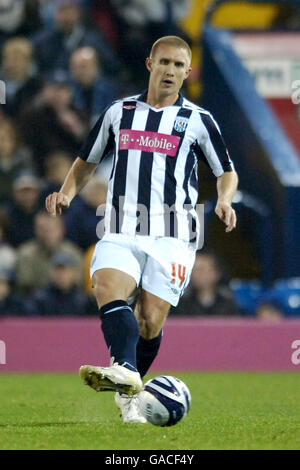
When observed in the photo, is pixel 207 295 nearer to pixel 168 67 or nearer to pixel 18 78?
pixel 18 78

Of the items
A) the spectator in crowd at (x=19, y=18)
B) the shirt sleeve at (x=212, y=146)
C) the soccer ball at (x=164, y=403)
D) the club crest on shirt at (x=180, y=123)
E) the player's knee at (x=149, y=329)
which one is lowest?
the soccer ball at (x=164, y=403)

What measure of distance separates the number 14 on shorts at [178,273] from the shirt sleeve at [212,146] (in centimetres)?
59

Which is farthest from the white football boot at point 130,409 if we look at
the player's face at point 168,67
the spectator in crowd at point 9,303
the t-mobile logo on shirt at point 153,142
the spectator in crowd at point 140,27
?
the spectator in crowd at point 140,27

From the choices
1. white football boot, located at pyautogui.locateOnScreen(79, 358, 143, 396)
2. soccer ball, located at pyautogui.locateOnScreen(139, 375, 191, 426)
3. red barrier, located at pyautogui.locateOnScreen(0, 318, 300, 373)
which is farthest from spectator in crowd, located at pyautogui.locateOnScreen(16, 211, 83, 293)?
white football boot, located at pyautogui.locateOnScreen(79, 358, 143, 396)

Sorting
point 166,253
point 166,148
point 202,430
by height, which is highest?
point 166,148

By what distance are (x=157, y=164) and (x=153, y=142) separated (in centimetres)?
12

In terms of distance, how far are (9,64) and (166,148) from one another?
19.6ft

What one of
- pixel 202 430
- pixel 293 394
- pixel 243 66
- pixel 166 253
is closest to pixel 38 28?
pixel 243 66

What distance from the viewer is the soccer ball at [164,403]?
5188 millimetres

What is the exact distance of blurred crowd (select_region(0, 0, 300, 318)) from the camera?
1020 cm

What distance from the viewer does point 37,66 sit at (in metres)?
11.6

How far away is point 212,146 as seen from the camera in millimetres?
5844

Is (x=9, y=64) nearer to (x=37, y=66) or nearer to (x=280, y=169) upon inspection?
(x=37, y=66)

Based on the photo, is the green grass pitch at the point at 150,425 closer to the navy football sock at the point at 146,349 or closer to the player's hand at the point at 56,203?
the navy football sock at the point at 146,349
